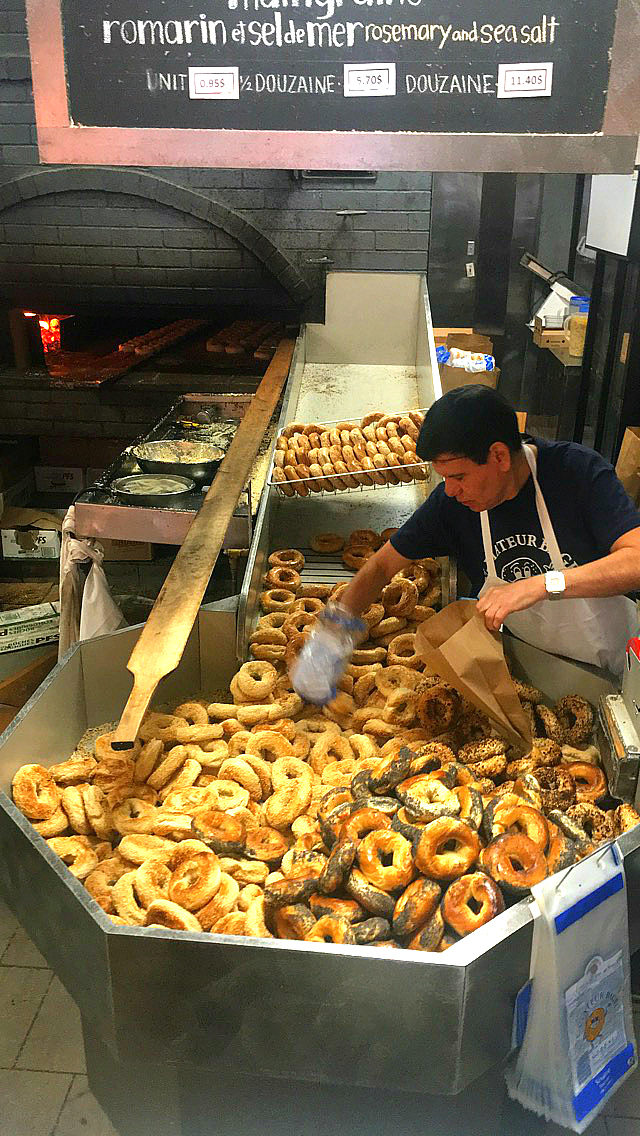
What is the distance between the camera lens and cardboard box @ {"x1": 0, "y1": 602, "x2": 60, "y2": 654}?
5207mm

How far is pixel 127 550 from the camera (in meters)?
5.35

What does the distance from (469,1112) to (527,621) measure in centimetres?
148

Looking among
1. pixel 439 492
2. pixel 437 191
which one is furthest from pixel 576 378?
pixel 439 492

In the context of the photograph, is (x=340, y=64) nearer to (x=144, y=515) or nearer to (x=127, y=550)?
(x=144, y=515)

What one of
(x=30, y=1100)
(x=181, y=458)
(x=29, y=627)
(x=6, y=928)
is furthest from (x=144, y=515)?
(x=30, y=1100)

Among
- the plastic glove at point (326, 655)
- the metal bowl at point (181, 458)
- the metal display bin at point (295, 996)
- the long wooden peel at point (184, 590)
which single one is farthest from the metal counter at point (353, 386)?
the metal display bin at point (295, 996)

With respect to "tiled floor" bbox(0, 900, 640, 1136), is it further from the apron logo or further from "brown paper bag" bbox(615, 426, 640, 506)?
"brown paper bag" bbox(615, 426, 640, 506)

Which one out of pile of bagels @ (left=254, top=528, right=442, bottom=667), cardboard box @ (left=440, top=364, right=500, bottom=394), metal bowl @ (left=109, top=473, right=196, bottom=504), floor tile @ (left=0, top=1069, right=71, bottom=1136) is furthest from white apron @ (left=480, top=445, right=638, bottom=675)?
cardboard box @ (left=440, top=364, right=500, bottom=394)

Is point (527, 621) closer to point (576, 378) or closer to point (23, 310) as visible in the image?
point (576, 378)

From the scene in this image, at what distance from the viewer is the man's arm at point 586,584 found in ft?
8.18

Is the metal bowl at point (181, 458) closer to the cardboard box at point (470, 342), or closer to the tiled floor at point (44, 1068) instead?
the tiled floor at point (44, 1068)

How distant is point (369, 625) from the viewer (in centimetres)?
322

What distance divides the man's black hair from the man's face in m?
0.03

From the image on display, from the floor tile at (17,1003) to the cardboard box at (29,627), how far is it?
2267 mm
